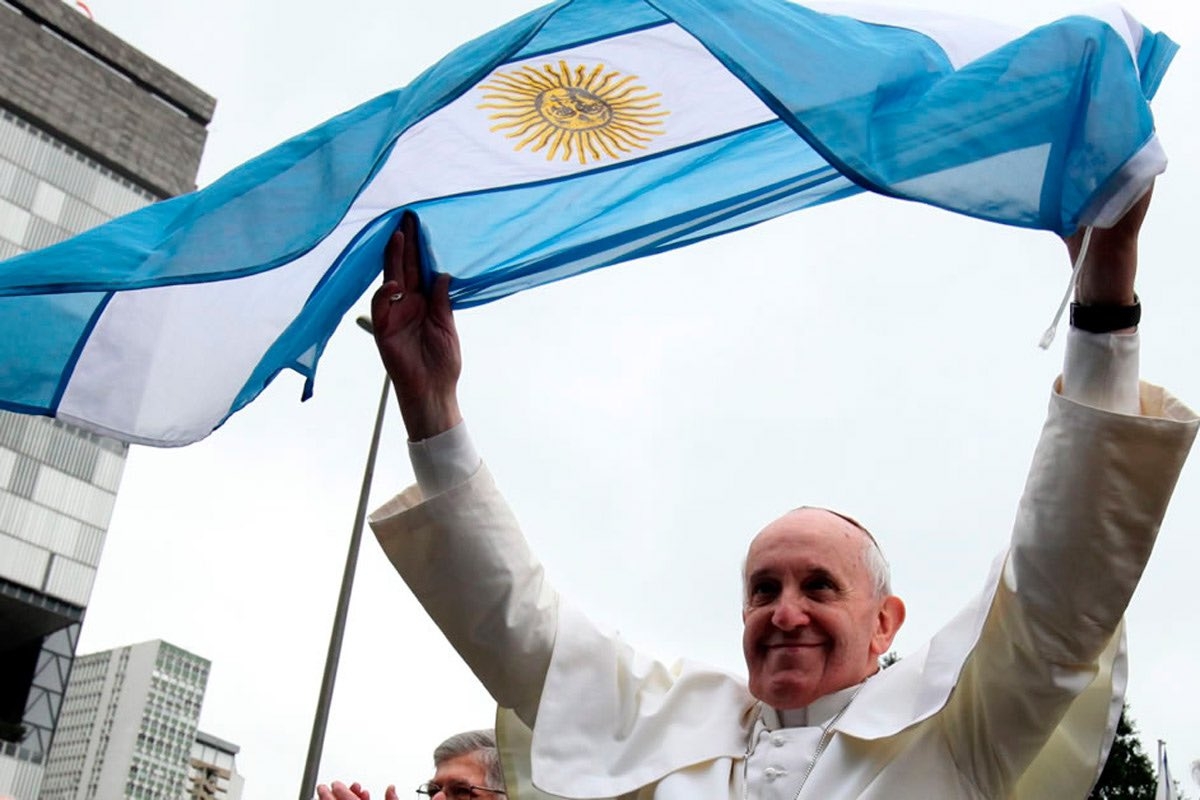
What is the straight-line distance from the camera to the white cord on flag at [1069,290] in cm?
272

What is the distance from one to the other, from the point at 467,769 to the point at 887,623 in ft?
7.61

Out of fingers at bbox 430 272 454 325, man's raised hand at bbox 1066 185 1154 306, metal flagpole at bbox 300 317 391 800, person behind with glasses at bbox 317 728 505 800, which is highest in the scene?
metal flagpole at bbox 300 317 391 800

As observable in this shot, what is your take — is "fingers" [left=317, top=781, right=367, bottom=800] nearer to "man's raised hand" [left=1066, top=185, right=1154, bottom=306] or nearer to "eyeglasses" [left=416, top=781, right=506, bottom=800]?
→ "eyeglasses" [left=416, top=781, right=506, bottom=800]

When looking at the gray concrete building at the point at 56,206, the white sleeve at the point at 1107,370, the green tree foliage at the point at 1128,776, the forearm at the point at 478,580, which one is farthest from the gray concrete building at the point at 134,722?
the white sleeve at the point at 1107,370

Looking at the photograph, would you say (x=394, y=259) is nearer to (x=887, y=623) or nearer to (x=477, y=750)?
(x=887, y=623)

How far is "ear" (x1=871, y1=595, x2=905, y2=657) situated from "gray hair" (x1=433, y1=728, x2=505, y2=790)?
2.25 m

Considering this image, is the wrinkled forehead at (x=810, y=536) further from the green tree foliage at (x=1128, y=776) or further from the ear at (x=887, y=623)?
the green tree foliage at (x=1128, y=776)

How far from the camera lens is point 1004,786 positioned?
3.07 metres

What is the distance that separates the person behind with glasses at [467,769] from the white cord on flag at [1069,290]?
3.02 meters

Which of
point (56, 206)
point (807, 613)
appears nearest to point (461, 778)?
point (807, 613)

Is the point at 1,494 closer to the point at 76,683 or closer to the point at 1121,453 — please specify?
the point at 1121,453

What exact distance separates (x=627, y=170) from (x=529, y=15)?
48 centimetres

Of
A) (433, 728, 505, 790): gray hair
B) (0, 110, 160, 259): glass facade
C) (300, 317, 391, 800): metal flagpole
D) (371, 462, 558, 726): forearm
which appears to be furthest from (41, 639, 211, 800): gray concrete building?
(371, 462, 558, 726): forearm

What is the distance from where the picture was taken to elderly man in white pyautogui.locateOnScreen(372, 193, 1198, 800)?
287 centimetres
